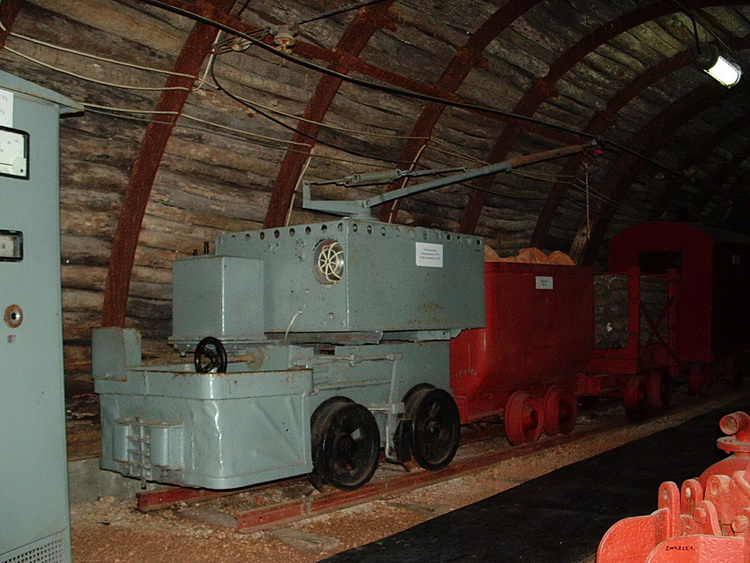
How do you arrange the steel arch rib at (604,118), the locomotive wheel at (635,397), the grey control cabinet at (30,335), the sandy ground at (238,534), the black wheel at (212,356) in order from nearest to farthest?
1. the grey control cabinet at (30,335)
2. the sandy ground at (238,534)
3. the black wheel at (212,356)
4. the locomotive wheel at (635,397)
5. the steel arch rib at (604,118)

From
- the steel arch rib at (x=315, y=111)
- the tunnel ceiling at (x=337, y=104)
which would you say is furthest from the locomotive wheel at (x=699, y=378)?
the steel arch rib at (x=315, y=111)

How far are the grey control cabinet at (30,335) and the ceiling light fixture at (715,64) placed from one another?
866 cm

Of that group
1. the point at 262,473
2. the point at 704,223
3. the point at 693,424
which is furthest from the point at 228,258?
the point at 704,223

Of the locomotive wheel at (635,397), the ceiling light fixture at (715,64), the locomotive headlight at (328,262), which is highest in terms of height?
the ceiling light fixture at (715,64)

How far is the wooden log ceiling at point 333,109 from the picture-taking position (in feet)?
20.6

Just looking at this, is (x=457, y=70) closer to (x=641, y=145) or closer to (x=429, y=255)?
(x=429, y=255)

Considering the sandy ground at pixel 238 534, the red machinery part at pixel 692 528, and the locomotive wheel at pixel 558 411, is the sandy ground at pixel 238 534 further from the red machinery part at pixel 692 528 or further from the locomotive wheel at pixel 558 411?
the red machinery part at pixel 692 528

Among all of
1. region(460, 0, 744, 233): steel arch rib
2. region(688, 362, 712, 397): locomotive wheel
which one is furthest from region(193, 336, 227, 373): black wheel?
region(688, 362, 712, 397): locomotive wheel

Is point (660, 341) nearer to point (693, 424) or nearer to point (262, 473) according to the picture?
point (693, 424)

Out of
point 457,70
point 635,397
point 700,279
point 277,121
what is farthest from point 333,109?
point 700,279

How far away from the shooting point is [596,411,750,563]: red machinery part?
288cm

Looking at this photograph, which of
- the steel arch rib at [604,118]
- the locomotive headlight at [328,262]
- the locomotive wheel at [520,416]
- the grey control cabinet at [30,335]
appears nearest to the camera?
the grey control cabinet at [30,335]

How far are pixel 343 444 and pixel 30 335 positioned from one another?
3111 mm

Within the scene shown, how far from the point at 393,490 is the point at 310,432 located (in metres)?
1.24
